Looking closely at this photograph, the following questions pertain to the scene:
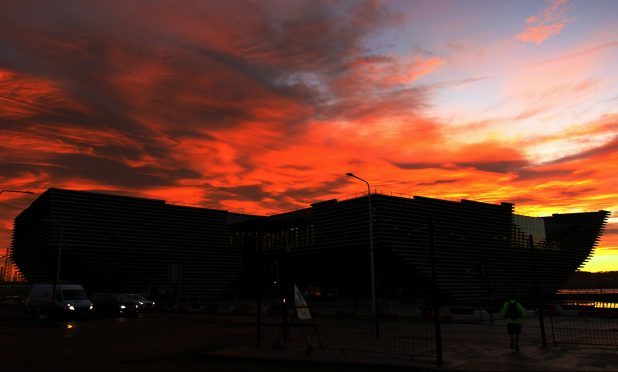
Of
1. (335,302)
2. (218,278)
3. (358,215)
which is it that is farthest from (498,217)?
(218,278)

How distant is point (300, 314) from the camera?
15.7 metres

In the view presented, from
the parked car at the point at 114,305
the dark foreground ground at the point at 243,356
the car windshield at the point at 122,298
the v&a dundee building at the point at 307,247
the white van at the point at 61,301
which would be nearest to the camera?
the dark foreground ground at the point at 243,356

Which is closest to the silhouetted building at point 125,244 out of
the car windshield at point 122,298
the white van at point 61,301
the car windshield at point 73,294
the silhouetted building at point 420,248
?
the silhouetted building at point 420,248

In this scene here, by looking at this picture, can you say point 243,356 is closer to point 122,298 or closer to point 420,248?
point 122,298

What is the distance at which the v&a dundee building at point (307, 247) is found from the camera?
69.3m

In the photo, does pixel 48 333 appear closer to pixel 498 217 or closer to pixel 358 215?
pixel 358 215

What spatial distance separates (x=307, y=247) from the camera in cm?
8444

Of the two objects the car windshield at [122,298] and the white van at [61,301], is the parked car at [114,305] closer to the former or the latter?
the car windshield at [122,298]

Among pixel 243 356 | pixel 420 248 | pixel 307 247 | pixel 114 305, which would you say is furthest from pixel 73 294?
pixel 307 247

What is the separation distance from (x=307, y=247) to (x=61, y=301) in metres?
55.8

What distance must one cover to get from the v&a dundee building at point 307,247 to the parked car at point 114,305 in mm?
21121

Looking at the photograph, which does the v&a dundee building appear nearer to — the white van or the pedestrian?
the white van

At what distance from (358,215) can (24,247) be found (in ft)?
205

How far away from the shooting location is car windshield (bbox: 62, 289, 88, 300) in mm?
31784
